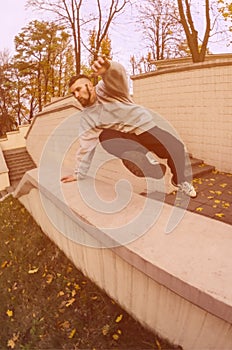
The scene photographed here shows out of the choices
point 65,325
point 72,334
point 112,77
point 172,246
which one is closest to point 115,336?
point 72,334

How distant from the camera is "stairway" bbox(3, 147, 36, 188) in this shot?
10191 millimetres

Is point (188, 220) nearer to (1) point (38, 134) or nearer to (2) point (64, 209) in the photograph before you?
(2) point (64, 209)

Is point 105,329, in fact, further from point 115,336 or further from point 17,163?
point 17,163

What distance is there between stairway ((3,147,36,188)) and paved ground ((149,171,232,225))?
23.8 ft

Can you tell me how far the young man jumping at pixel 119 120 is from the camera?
2514 millimetres

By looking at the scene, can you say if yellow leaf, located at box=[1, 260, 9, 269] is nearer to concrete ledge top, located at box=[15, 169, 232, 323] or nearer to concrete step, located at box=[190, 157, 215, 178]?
concrete ledge top, located at box=[15, 169, 232, 323]

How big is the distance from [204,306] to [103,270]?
1.32m

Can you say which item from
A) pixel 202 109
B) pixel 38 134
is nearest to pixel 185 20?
pixel 202 109

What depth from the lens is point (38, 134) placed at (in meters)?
11.6

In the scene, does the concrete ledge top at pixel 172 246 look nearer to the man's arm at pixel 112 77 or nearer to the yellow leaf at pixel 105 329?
the yellow leaf at pixel 105 329

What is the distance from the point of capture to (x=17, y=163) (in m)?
11.8

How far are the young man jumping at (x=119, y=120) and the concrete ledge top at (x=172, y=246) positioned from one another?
60 centimetres

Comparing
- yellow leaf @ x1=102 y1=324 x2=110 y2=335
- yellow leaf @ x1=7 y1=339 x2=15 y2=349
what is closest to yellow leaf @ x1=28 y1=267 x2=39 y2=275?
yellow leaf @ x1=7 y1=339 x2=15 y2=349

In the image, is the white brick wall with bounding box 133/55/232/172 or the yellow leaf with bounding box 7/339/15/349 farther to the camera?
the white brick wall with bounding box 133/55/232/172
